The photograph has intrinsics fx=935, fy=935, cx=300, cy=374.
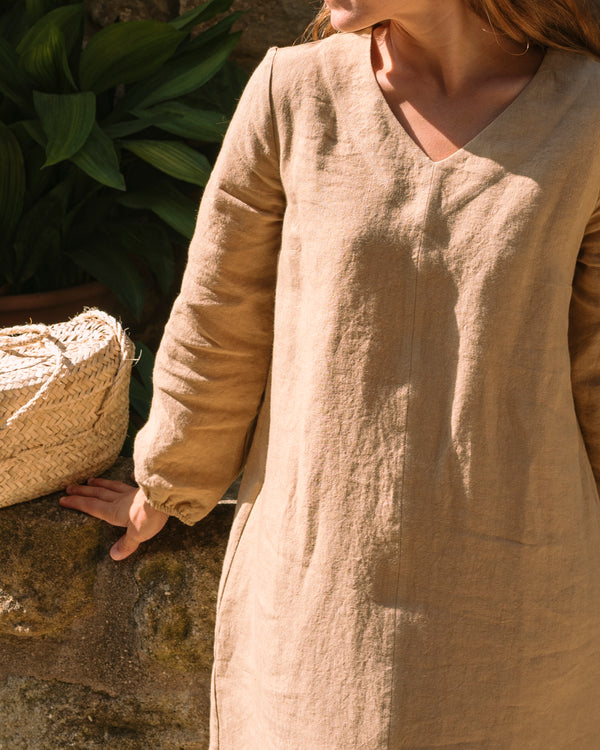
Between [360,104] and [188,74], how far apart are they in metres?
1.44

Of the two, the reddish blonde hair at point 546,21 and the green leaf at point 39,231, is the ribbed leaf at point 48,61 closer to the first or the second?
the green leaf at point 39,231

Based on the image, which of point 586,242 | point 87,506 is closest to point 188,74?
point 87,506

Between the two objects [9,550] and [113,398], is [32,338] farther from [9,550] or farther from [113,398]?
[9,550]

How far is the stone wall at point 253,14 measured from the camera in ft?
8.39

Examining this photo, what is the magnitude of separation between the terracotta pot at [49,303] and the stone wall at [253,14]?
77cm

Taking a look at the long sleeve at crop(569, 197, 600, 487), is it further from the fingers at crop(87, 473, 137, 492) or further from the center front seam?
the fingers at crop(87, 473, 137, 492)

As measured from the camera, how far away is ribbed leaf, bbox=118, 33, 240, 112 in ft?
7.52

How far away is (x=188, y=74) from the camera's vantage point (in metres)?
2.32

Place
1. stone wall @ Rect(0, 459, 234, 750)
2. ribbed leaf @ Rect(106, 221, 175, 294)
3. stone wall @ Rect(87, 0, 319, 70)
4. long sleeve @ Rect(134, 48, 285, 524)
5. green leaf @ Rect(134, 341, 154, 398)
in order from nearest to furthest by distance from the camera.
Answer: long sleeve @ Rect(134, 48, 285, 524) < stone wall @ Rect(0, 459, 234, 750) < green leaf @ Rect(134, 341, 154, 398) < ribbed leaf @ Rect(106, 221, 175, 294) < stone wall @ Rect(87, 0, 319, 70)

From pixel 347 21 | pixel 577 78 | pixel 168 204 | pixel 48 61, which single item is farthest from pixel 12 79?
pixel 577 78

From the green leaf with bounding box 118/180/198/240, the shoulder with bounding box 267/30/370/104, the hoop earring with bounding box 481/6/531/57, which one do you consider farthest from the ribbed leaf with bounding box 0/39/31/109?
the hoop earring with bounding box 481/6/531/57

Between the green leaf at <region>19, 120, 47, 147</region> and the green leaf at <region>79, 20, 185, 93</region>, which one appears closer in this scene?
the green leaf at <region>19, 120, 47, 147</region>

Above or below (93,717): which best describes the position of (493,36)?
above

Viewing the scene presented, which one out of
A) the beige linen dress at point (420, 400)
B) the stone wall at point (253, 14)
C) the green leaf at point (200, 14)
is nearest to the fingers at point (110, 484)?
the beige linen dress at point (420, 400)
